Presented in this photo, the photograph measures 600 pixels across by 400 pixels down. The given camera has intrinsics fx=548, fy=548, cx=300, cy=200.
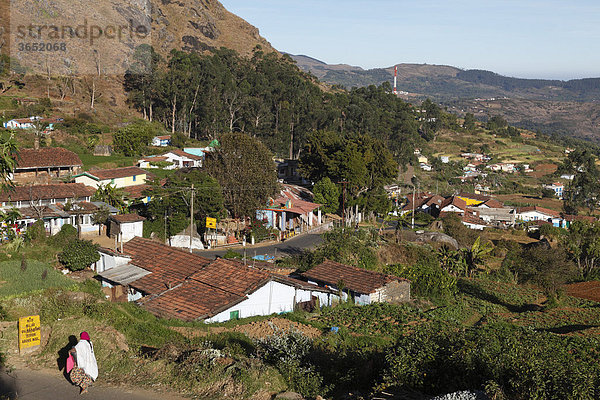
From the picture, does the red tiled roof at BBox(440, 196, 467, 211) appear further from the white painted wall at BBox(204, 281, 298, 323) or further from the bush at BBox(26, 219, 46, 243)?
the bush at BBox(26, 219, 46, 243)

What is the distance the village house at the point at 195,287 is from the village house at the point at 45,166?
874 inches

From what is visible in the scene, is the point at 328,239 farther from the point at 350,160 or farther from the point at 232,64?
the point at 232,64

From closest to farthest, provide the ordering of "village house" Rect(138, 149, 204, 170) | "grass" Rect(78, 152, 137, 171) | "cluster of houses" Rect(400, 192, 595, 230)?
"grass" Rect(78, 152, 137, 171), "village house" Rect(138, 149, 204, 170), "cluster of houses" Rect(400, 192, 595, 230)

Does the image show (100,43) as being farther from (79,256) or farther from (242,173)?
(79,256)

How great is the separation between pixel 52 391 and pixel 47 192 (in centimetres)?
2989

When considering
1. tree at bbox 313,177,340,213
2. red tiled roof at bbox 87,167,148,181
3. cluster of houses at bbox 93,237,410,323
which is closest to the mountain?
red tiled roof at bbox 87,167,148,181

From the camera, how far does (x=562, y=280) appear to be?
3700 cm

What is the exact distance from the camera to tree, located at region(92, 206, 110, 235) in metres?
35.7

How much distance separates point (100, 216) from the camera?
117ft

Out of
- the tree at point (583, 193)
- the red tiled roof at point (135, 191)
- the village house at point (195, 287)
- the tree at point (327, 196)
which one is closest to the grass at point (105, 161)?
the red tiled roof at point (135, 191)

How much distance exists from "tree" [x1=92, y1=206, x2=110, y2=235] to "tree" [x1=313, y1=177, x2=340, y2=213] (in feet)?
71.4

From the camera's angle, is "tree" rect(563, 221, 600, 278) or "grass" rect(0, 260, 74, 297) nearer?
"grass" rect(0, 260, 74, 297)

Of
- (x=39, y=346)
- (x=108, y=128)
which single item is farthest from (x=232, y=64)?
(x=39, y=346)

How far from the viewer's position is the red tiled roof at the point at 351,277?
26688 millimetres
